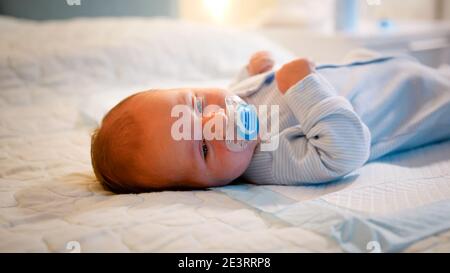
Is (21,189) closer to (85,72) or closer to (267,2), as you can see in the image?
(85,72)

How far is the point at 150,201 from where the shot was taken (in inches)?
32.3

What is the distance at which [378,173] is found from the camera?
0.96 m

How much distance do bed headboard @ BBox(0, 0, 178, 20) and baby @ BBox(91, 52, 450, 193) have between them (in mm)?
1460

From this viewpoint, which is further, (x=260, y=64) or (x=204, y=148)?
(x=260, y=64)

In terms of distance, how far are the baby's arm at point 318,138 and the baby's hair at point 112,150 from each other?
1.00ft

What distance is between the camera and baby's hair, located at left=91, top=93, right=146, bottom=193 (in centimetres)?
88

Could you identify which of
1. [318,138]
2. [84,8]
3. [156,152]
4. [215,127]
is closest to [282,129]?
[318,138]

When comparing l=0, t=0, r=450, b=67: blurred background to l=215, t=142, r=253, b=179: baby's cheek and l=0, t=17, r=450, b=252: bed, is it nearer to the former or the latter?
l=0, t=17, r=450, b=252: bed

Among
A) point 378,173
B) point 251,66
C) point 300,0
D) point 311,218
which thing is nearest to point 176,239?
point 311,218

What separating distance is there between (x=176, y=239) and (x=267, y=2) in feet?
8.27

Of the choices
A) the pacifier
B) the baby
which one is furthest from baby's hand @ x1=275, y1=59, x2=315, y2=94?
the pacifier

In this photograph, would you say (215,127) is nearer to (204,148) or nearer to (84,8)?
(204,148)

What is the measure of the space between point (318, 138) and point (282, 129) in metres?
0.10

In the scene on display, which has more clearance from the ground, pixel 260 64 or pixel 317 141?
pixel 260 64
